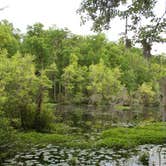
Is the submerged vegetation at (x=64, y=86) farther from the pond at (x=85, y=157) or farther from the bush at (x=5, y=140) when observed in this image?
the pond at (x=85, y=157)

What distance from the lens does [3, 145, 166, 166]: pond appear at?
48.9 ft

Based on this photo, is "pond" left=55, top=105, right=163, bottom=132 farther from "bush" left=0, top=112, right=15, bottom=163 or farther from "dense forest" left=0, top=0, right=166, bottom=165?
"bush" left=0, top=112, right=15, bottom=163

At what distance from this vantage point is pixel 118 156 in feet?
54.6

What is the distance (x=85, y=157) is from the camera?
53.4ft

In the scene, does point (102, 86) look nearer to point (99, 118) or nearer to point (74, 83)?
point (74, 83)

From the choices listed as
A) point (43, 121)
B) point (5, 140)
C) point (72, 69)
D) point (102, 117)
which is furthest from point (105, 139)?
point (72, 69)

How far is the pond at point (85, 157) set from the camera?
14.9 m

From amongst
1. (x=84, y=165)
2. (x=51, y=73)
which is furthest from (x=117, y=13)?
(x=51, y=73)

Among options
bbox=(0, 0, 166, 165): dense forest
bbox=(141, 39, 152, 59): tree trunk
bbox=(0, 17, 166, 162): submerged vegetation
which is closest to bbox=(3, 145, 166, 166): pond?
bbox=(0, 17, 166, 162): submerged vegetation

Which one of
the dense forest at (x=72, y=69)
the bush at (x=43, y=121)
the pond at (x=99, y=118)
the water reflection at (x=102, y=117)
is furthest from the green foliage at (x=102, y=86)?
the bush at (x=43, y=121)

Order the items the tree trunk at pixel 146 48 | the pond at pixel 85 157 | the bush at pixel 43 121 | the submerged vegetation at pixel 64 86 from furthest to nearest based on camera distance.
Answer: the bush at pixel 43 121 < the submerged vegetation at pixel 64 86 < the pond at pixel 85 157 < the tree trunk at pixel 146 48

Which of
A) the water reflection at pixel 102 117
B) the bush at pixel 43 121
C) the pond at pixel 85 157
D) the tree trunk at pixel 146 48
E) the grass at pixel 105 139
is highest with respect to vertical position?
the tree trunk at pixel 146 48

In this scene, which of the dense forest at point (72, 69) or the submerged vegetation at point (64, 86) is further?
the dense forest at point (72, 69)

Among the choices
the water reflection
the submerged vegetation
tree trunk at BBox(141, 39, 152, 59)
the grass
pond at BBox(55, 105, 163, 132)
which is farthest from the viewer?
the water reflection
